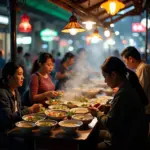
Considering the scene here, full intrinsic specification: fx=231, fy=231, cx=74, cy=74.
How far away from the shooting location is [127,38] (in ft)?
161

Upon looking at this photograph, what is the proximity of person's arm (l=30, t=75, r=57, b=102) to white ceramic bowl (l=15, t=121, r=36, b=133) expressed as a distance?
1417 mm

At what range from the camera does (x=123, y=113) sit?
2.90 metres

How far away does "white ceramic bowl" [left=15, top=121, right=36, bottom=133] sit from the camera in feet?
10.1

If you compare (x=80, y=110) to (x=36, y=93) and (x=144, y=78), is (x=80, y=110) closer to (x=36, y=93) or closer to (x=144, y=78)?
(x=36, y=93)

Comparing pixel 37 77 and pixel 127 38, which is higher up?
pixel 127 38

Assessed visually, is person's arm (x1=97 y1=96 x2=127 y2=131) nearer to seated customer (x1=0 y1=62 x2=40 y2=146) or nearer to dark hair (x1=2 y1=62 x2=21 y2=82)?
seated customer (x1=0 y1=62 x2=40 y2=146)

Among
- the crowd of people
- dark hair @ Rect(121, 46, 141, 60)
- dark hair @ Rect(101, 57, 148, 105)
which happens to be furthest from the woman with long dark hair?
dark hair @ Rect(101, 57, 148, 105)

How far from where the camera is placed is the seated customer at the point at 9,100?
3.42m

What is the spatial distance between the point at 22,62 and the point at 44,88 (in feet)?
19.5

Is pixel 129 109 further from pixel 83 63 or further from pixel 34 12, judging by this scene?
pixel 34 12

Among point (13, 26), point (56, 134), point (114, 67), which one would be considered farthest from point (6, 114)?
point (13, 26)

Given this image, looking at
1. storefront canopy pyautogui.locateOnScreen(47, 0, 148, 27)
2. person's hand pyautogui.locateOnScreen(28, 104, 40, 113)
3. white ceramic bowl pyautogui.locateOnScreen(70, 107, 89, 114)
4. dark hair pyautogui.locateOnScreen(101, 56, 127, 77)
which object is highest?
storefront canopy pyautogui.locateOnScreen(47, 0, 148, 27)

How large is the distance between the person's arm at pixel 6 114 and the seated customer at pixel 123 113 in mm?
1353

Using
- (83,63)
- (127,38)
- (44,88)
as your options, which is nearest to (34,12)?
(83,63)
